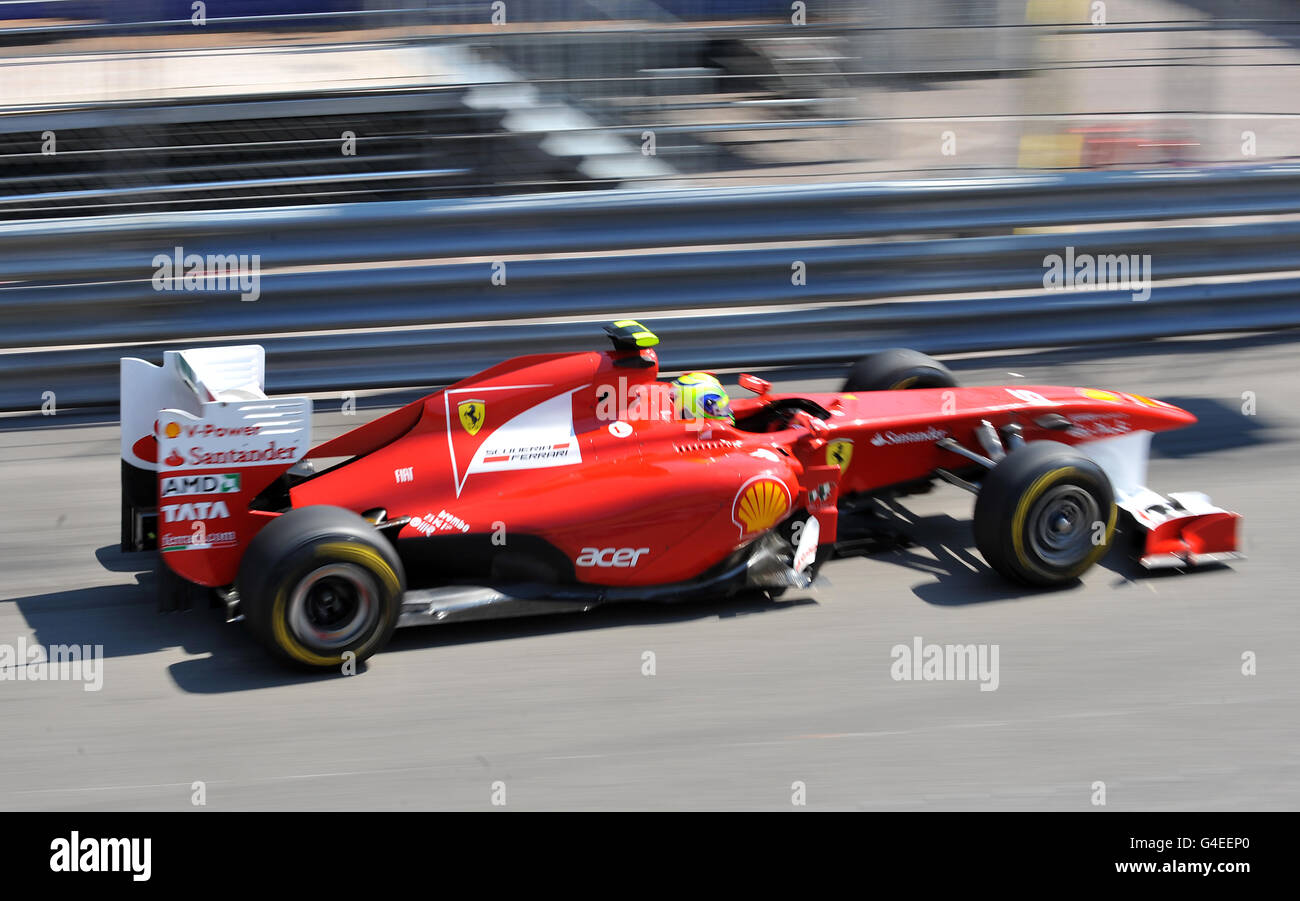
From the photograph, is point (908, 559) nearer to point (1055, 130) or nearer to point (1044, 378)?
point (1044, 378)

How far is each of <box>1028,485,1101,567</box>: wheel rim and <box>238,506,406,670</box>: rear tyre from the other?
102 inches

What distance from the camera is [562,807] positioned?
415 centimetres

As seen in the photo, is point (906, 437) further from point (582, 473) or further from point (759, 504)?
point (582, 473)

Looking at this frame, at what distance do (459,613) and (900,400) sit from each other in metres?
2.30

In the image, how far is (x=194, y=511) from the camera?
5.06m

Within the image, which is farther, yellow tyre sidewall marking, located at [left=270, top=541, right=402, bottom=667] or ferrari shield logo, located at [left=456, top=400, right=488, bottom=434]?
ferrari shield logo, located at [left=456, top=400, right=488, bottom=434]

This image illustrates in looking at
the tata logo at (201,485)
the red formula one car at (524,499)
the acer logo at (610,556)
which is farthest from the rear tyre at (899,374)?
the tata logo at (201,485)

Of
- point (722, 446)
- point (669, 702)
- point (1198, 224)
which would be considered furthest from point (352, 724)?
point (1198, 224)

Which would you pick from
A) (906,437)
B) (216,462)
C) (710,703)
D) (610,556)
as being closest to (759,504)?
(610,556)

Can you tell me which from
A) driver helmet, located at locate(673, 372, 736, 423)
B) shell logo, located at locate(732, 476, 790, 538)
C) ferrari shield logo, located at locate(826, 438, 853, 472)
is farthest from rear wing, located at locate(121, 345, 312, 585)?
ferrari shield logo, located at locate(826, 438, 853, 472)

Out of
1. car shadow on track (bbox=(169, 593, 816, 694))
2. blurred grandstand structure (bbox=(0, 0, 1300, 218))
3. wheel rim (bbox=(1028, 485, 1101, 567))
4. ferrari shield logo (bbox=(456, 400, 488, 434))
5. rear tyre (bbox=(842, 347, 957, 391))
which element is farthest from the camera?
blurred grandstand structure (bbox=(0, 0, 1300, 218))

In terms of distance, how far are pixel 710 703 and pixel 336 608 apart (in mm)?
1413

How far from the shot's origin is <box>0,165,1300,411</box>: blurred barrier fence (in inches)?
302

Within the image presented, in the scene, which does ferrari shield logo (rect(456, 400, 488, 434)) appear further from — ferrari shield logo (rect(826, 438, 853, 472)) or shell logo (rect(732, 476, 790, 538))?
ferrari shield logo (rect(826, 438, 853, 472))
